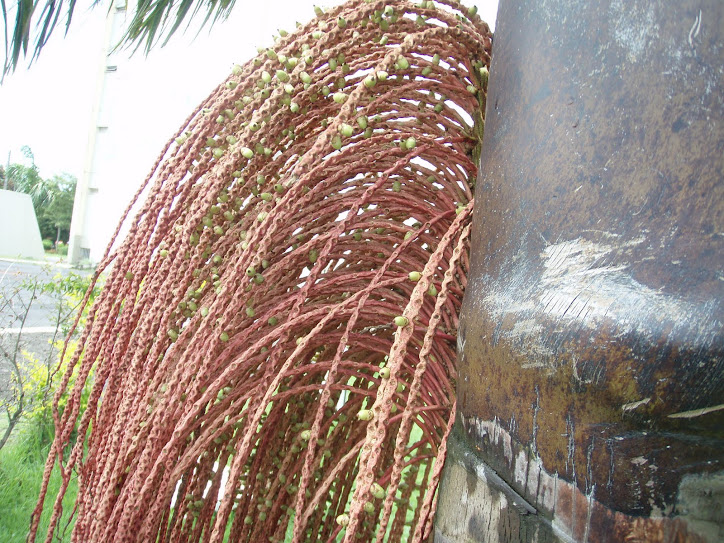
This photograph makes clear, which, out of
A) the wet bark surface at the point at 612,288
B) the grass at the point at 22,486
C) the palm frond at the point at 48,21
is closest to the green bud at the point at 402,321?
the wet bark surface at the point at 612,288

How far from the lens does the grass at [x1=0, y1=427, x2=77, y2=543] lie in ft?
8.57

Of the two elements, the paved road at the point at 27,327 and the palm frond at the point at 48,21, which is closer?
the palm frond at the point at 48,21

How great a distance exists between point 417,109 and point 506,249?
1.40 feet

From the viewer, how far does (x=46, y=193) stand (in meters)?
11.8

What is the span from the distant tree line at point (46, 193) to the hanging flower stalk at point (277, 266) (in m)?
11.1

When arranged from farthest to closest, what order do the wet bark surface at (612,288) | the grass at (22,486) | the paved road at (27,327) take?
the paved road at (27,327)
the grass at (22,486)
the wet bark surface at (612,288)

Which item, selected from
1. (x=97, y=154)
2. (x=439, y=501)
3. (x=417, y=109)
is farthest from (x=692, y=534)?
(x=97, y=154)

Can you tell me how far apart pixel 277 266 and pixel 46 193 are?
490 inches

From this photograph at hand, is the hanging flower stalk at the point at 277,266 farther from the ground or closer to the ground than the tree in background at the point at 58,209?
closer to the ground

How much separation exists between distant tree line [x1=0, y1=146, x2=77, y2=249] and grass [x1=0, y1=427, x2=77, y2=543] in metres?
8.47

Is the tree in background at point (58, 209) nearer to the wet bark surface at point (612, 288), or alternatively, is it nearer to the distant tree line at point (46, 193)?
the distant tree line at point (46, 193)

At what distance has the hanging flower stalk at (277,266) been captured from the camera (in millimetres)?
894

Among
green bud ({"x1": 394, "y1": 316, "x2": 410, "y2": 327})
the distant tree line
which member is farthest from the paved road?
the distant tree line

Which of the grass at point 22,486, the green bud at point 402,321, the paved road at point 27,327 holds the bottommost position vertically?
the grass at point 22,486
